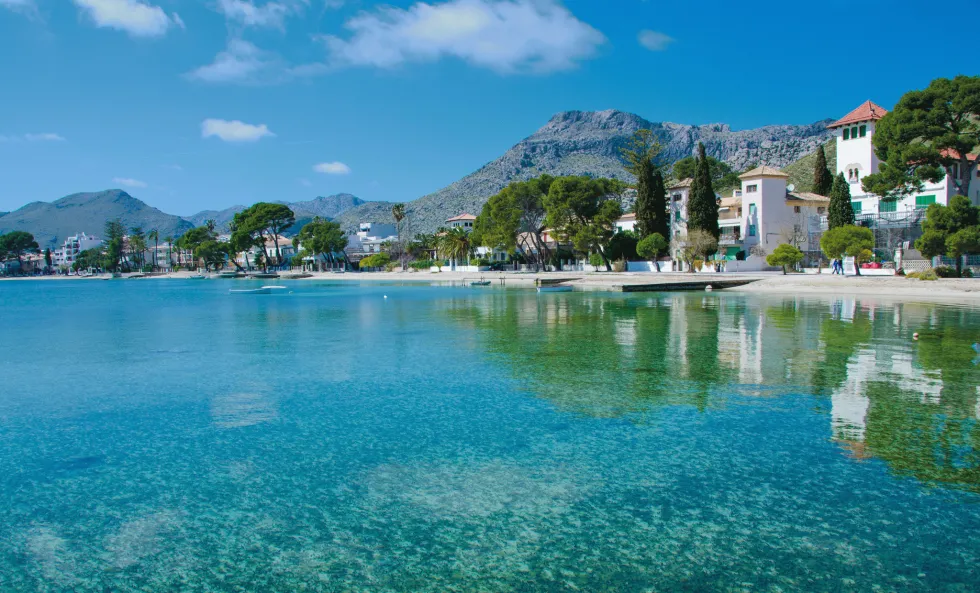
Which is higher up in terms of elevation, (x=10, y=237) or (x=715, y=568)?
(x=10, y=237)

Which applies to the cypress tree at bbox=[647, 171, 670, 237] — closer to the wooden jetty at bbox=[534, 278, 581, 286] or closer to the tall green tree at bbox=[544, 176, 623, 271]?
the tall green tree at bbox=[544, 176, 623, 271]

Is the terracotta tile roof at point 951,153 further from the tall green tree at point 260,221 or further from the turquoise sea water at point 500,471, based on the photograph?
the tall green tree at point 260,221

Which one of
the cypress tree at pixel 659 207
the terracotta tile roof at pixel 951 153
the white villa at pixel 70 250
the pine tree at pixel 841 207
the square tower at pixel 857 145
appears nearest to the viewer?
the terracotta tile roof at pixel 951 153

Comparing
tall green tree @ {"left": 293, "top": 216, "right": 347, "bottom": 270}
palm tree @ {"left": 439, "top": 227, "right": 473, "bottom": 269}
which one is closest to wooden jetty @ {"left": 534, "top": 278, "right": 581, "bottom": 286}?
palm tree @ {"left": 439, "top": 227, "right": 473, "bottom": 269}

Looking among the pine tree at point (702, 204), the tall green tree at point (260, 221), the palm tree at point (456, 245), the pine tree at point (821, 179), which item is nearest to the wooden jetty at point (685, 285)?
the pine tree at point (702, 204)

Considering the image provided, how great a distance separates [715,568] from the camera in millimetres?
5375

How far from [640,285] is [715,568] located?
142ft

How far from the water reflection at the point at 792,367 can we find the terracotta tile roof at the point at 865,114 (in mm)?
29878

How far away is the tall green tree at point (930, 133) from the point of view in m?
39.6

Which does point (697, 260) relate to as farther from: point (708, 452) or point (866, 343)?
point (708, 452)

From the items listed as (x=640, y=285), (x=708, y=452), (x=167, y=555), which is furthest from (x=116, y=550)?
(x=640, y=285)

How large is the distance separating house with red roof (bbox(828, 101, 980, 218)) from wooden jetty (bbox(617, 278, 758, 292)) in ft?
43.7

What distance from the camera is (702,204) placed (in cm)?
5506

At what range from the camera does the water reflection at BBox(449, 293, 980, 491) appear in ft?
29.8
